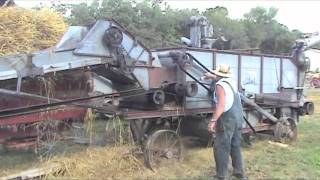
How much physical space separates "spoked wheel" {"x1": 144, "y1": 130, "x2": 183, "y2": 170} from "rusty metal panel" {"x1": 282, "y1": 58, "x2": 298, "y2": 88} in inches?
166

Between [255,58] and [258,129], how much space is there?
1505 millimetres

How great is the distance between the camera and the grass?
816 centimetres

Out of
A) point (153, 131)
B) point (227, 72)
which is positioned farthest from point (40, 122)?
point (227, 72)

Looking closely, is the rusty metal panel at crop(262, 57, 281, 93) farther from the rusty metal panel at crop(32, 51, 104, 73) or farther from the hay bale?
the rusty metal panel at crop(32, 51, 104, 73)

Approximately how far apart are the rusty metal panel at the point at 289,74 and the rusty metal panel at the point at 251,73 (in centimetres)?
112

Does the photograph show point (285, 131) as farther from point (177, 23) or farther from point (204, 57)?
point (177, 23)

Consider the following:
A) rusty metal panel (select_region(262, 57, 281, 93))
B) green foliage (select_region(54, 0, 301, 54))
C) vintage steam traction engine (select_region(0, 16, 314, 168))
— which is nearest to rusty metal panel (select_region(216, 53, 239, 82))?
vintage steam traction engine (select_region(0, 16, 314, 168))

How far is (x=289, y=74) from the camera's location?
12.5 meters

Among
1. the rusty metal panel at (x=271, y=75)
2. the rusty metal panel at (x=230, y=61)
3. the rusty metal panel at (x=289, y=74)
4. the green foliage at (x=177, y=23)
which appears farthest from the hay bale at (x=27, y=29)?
the green foliage at (x=177, y=23)

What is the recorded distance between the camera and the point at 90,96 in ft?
26.5

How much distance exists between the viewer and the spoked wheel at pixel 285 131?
11.5 metres

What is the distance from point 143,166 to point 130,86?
1314 millimetres

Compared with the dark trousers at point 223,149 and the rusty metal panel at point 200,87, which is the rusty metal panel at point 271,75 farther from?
the dark trousers at point 223,149

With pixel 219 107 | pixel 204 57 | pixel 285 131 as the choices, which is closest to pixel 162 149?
pixel 219 107
